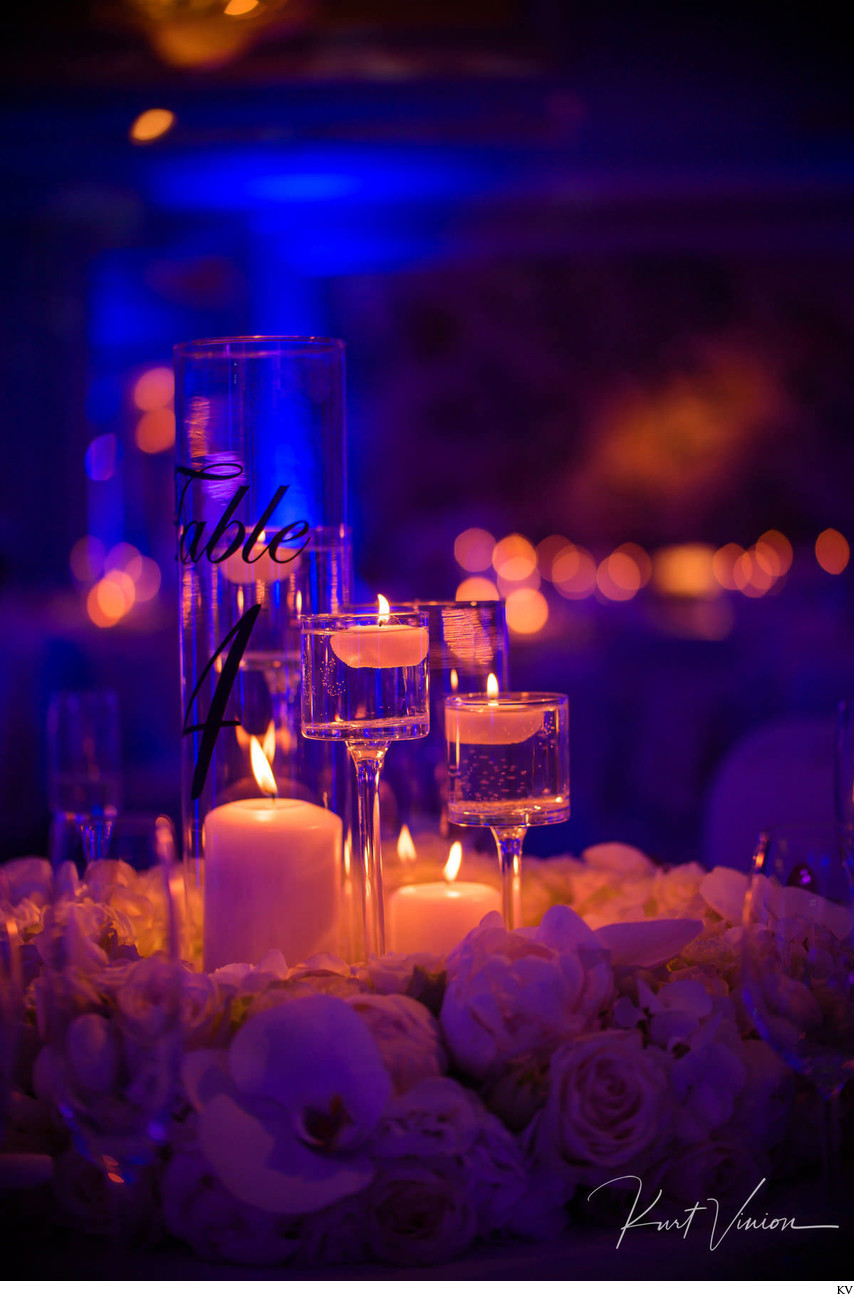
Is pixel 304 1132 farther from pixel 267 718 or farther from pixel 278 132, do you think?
pixel 278 132

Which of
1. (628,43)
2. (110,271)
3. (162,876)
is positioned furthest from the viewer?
(110,271)

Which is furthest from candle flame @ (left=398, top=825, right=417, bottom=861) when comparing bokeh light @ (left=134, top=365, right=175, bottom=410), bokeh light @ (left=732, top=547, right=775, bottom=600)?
bokeh light @ (left=134, top=365, right=175, bottom=410)

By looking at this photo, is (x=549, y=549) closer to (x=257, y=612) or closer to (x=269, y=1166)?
(x=257, y=612)

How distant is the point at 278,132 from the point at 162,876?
15.1ft

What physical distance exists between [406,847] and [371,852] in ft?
0.45

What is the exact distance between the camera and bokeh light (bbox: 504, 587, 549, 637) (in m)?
4.00

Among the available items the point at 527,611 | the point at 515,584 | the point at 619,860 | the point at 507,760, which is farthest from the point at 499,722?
the point at 515,584

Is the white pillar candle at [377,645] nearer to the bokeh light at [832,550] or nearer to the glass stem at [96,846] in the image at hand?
the glass stem at [96,846]

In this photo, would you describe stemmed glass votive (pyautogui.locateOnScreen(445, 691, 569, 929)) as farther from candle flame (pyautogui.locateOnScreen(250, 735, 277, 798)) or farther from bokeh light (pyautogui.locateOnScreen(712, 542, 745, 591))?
bokeh light (pyautogui.locateOnScreen(712, 542, 745, 591))

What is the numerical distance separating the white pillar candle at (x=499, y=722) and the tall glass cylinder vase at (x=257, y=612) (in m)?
0.15

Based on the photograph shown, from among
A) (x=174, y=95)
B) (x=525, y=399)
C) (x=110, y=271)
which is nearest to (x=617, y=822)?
(x=525, y=399)

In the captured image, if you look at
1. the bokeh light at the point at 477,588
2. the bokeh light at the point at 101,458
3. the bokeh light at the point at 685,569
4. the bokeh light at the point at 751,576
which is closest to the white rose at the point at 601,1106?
the bokeh light at the point at 477,588

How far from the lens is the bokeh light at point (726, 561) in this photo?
5129 mm

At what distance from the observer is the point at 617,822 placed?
11.3 ft
